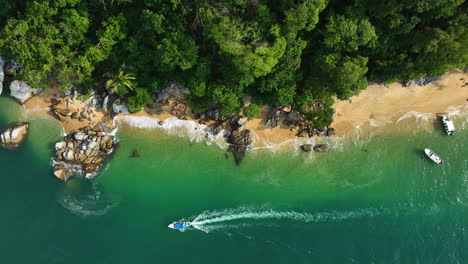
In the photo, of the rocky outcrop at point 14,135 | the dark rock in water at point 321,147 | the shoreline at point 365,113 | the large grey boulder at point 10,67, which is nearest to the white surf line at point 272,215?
the dark rock in water at point 321,147

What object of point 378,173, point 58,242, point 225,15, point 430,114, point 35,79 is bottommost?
point 58,242

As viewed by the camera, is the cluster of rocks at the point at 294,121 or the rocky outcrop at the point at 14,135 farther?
the rocky outcrop at the point at 14,135

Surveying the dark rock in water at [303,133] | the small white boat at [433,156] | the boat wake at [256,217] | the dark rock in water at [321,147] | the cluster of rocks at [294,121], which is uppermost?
the cluster of rocks at [294,121]

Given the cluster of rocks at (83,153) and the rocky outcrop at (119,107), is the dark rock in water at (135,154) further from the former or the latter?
the rocky outcrop at (119,107)

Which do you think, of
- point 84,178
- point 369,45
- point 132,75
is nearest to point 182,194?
point 84,178

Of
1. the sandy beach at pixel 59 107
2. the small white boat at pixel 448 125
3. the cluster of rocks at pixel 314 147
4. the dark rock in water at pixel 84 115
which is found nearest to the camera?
the small white boat at pixel 448 125

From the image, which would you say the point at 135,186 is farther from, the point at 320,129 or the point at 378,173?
the point at 378,173

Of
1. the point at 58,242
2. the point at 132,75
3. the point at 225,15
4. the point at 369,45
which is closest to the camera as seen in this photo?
the point at 225,15

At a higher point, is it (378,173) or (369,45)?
(369,45)
